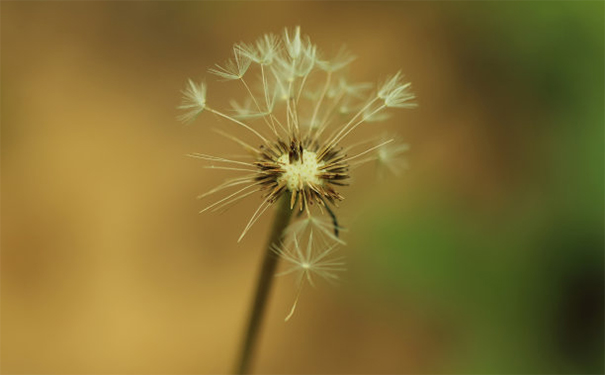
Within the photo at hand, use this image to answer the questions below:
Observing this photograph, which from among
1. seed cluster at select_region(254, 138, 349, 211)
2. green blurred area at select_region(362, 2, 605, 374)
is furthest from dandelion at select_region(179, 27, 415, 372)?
green blurred area at select_region(362, 2, 605, 374)

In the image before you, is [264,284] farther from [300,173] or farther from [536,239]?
[536,239]

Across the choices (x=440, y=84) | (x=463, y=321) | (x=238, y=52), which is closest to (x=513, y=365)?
(x=463, y=321)

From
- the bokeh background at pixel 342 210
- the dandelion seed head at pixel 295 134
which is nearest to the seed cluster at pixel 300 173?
the dandelion seed head at pixel 295 134

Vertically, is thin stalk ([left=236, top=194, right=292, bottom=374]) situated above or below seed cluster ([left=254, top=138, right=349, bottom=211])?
below

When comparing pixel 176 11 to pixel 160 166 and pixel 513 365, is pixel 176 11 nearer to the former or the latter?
pixel 160 166

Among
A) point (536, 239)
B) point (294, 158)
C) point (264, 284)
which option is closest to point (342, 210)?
point (536, 239)

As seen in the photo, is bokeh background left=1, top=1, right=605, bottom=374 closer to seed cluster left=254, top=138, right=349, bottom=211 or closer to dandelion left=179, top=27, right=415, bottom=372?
dandelion left=179, top=27, right=415, bottom=372

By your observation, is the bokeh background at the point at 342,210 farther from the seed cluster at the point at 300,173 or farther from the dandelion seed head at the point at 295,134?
the seed cluster at the point at 300,173
